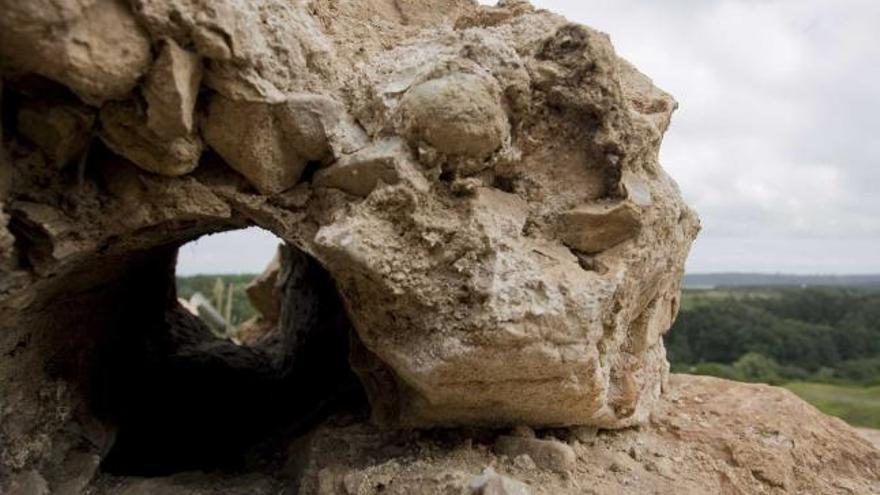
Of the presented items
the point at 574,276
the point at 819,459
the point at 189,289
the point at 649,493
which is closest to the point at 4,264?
the point at 574,276

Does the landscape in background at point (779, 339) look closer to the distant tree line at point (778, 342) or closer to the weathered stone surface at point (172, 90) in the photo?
the distant tree line at point (778, 342)

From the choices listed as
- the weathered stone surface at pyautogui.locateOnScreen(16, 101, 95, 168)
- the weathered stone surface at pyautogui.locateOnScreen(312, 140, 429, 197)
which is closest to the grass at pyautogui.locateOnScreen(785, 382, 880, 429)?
the weathered stone surface at pyautogui.locateOnScreen(312, 140, 429, 197)

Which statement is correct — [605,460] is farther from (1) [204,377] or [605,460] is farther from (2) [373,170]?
(1) [204,377]

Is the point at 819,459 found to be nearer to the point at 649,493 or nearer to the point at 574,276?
the point at 649,493

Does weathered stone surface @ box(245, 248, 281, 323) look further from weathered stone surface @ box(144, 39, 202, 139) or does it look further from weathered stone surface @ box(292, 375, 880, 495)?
weathered stone surface @ box(144, 39, 202, 139)

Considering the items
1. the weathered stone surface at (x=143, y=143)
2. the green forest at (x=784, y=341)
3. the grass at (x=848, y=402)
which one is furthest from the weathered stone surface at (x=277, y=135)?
the green forest at (x=784, y=341)

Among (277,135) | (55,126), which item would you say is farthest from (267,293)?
(55,126)

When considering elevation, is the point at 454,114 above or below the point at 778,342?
above

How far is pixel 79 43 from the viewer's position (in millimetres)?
2207

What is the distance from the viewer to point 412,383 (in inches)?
117

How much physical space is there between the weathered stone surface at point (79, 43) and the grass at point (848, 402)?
8.98m

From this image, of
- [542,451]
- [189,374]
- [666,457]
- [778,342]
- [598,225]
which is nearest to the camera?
[598,225]

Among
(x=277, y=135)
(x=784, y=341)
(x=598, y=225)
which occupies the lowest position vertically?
(x=784, y=341)

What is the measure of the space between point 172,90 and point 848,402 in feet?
38.7
